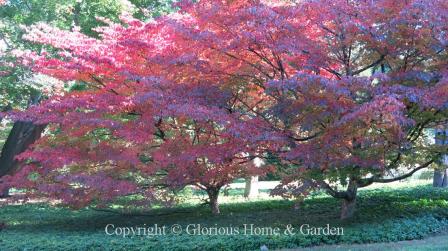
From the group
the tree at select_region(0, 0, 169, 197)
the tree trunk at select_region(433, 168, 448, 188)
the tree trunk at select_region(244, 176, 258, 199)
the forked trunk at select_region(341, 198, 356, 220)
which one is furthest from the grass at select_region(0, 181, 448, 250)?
the tree trunk at select_region(244, 176, 258, 199)

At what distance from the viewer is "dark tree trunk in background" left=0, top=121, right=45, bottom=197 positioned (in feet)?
48.4

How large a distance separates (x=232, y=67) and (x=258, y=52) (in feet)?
1.78

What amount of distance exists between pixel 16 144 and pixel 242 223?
30.3 ft

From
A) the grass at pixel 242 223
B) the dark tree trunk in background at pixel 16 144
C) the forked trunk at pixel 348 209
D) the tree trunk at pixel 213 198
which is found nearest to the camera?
the grass at pixel 242 223

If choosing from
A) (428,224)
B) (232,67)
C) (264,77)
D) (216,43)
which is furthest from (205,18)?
A: (428,224)

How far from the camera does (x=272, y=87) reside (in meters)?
7.45

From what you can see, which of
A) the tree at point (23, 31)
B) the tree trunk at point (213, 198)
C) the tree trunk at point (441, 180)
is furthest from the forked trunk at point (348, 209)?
the tree at point (23, 31)

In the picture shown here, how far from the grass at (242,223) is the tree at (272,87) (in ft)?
2.70

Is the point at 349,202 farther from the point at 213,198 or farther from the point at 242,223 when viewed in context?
the point at 213,198

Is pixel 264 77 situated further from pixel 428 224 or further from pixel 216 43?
pixel 428 224

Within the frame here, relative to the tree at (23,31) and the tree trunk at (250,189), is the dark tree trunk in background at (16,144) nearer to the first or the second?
the tree at (23,31)

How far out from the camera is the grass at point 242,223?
7348 millimetres

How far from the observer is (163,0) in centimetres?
1639

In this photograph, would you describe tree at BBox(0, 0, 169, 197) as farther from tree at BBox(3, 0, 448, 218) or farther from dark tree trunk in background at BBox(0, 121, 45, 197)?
tree at BBox(3, 0, 448, 218)
